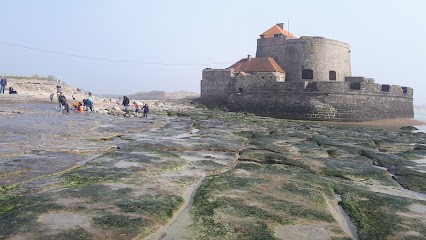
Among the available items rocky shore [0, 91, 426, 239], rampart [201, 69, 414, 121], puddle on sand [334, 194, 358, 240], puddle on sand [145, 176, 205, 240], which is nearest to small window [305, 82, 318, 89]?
rampart [201, 69, 414, 121]

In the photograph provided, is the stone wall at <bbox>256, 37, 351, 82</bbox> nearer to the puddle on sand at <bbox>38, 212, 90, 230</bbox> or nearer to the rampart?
the rampart

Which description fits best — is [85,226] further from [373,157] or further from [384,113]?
[384,113]

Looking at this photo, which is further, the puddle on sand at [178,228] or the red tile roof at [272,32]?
the red tile roof at [272,32]

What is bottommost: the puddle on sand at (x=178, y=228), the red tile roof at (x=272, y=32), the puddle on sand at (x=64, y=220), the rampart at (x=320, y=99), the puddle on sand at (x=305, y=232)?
the puddle on sand at (x=305, y=232)

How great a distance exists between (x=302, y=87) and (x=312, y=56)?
8.21m

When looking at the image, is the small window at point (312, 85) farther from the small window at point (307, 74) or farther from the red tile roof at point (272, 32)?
the red tile roof at point (272, 32)

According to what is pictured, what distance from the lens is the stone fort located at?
23.5 meters

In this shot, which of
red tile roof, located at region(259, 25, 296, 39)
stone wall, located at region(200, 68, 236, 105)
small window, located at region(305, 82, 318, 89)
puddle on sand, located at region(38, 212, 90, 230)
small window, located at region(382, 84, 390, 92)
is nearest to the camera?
puddle on sand, located at region(38, 212, 90, 230)

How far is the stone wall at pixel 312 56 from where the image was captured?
3061cm

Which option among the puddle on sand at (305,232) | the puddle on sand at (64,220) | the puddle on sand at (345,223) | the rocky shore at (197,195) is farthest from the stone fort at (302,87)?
the puddle on sand at (64,220)

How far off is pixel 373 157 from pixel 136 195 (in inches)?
199

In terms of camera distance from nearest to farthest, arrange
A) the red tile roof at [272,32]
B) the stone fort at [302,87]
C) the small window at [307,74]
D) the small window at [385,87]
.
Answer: the stone fort at [302,87]
the small window at [385,87]
the small window at [307,74]
the red tile roof at [272,32]

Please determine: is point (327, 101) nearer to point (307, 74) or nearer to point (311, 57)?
point (307, 74)

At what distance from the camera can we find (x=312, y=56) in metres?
30.7
